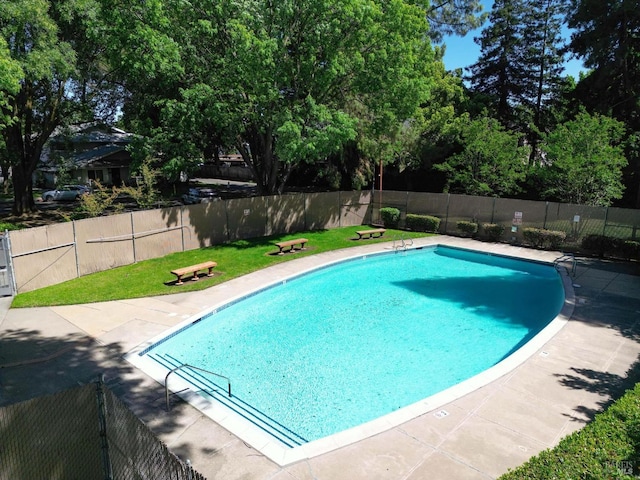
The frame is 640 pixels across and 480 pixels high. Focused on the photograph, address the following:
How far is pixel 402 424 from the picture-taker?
7367 mm

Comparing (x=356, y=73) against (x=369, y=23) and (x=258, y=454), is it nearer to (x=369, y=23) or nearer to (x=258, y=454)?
(x=369, y=23)

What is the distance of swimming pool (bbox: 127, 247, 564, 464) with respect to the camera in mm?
9055

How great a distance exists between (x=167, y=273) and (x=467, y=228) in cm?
1542

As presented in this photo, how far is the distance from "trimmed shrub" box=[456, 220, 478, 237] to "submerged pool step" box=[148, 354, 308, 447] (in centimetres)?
1741

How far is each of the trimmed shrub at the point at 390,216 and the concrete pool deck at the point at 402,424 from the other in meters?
12.7

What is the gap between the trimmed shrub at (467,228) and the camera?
75.7 ft

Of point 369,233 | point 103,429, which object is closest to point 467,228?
point 369,233

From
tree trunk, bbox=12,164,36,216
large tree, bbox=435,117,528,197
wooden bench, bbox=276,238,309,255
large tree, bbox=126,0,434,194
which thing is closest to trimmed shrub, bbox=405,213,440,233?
large tree, bbox=435,117,528,197

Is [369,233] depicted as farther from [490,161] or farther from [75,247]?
[75,247]

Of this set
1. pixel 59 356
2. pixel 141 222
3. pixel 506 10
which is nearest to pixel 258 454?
pixel 59 356

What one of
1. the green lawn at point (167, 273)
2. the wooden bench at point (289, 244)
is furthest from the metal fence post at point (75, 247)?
the wooden bench at point (289, 244)

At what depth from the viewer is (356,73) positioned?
21.0m

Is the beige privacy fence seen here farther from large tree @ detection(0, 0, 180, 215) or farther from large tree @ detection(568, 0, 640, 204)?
large tree @ detection(568, 0, 640, 204)

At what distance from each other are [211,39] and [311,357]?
17323 mm
